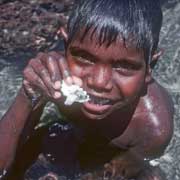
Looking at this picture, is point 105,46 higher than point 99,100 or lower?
higher

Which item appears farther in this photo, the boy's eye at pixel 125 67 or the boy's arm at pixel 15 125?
the boy's arm at pixel 15 125

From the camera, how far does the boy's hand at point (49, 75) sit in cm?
251

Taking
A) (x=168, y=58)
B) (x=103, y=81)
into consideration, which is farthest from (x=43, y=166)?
(x=168, y=58)

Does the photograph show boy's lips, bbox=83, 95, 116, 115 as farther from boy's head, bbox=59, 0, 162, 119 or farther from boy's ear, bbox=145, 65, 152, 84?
boy's ear, bbox=145, 65, 152, 84

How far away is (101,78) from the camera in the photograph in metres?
2.55

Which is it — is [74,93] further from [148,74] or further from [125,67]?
[148,74]

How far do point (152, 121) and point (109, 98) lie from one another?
0.71 meters

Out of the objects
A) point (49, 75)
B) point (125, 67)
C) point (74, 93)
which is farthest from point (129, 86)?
point (49, 75)

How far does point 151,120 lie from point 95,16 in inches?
35.9

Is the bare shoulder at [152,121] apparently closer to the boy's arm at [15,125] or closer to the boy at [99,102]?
the boy at [99,102]

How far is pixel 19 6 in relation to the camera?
455cm

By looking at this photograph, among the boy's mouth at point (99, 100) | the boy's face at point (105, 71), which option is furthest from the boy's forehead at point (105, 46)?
the boy's mouth at point (99, 100)

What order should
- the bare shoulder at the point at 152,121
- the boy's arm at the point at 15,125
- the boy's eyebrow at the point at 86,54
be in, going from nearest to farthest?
the boy's eyebrow at the point at 86,54, the boy's arm at the point at 15,125, the bare shoulder at the point at 152,121

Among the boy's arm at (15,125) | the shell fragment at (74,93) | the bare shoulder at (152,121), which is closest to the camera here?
the shell fragment at (74,93)
